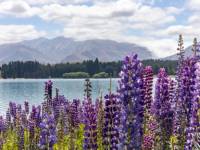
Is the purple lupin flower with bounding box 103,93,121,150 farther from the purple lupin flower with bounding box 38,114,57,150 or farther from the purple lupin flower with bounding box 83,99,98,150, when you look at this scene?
the purple lupin flower with bounding box 38,114,57,150

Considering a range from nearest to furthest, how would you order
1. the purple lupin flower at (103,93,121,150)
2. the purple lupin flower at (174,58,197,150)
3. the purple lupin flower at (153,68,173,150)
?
1. the purple lupin flower at (103,93,121,150)
2. the purple lupin flower at (174,58,197,150)
3. the purple lupin flower at (153,68,173,150)

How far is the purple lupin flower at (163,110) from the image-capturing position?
8984 millimetres

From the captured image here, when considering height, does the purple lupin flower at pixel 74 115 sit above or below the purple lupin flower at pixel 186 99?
below

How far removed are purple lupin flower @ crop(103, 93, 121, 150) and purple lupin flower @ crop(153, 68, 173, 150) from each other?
6.49 feet

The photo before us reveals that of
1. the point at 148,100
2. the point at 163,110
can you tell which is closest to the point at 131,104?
the point at 163,110

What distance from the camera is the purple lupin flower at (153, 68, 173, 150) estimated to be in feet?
29.5

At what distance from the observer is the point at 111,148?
23.1 feet

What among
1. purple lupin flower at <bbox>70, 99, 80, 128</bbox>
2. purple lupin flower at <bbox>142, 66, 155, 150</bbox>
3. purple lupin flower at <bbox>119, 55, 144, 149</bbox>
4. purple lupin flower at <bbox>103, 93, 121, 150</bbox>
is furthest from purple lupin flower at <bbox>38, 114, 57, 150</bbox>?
purple lupin flower at <bbox>70, 99, 80, 128</bbox>

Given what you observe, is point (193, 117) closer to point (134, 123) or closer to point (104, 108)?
point (134, 123)

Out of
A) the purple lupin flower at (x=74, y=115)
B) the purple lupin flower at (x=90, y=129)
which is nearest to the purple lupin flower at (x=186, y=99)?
the purple lupin flower at (x=90, y=129)

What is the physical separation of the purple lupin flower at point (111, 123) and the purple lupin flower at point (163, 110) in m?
1.98

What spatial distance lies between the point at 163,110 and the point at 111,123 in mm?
2227

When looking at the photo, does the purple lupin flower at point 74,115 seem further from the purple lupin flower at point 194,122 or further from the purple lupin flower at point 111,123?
the purple lupin flower at point 194,122

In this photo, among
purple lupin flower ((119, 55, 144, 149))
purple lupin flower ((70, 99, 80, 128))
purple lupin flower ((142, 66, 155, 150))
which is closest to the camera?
purple lupin flower ((119, 55, 144, 149))
